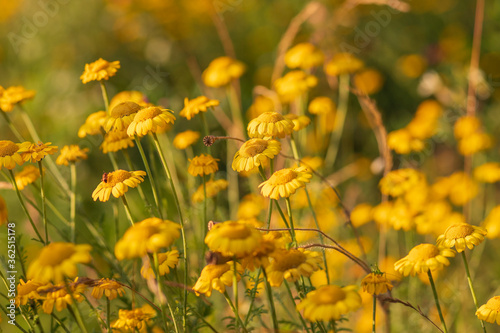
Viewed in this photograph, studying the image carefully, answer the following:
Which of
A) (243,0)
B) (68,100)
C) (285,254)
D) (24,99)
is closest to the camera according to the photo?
(285,254)

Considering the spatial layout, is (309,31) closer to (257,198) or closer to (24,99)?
(257,198)

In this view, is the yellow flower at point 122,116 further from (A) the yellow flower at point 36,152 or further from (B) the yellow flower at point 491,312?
(B) the yellow flower at point 491,312

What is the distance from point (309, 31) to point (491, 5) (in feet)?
5.25

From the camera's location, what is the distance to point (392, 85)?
16.3ft

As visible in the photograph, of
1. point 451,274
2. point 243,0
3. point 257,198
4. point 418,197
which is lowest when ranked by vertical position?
point 451,274

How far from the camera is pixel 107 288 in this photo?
134cm

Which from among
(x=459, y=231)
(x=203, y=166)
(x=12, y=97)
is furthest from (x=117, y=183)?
(x=459, y=231)

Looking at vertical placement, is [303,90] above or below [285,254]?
above

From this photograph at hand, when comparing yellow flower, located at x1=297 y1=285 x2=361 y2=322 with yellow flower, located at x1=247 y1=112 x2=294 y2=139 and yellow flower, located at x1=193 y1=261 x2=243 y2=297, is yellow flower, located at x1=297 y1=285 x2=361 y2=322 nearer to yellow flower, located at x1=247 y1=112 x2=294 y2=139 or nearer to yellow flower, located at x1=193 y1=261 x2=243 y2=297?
yellow flower, located at x1=193 y1=261 x2=243 y2=297

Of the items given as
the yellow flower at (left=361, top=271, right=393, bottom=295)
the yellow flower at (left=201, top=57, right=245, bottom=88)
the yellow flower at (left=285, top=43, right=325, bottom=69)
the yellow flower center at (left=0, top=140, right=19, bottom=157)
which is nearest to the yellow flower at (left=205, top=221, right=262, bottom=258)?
the yellow flower at (left=361, top=271, right=393, bottom=295)

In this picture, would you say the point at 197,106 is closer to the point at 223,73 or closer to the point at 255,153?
the point at 255,153

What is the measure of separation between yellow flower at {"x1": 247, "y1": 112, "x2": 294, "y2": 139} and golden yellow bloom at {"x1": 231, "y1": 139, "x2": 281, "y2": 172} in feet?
0.16

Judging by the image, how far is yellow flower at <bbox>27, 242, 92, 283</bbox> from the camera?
3.43 feet

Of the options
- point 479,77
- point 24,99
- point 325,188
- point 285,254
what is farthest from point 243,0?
point 285,254
